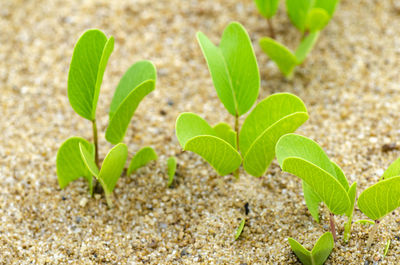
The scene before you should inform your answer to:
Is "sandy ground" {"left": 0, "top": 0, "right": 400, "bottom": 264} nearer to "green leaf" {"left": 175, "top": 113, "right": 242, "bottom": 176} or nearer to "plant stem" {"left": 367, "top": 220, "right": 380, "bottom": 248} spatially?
"plant stem" {"left": 367, "top": 220, "right": 380, "bottom": 248}

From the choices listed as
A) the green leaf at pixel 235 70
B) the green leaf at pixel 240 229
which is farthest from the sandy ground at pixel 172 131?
the green leaf at pixel 235 70

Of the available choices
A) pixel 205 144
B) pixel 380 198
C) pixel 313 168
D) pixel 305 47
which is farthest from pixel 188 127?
pixel 305 47

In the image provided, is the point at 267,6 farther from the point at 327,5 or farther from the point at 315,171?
the point at 315,171

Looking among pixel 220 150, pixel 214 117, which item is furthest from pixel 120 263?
pixel 214 117

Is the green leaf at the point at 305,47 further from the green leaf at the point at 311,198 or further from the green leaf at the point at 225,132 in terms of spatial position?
the green leaf at the point at 311,198

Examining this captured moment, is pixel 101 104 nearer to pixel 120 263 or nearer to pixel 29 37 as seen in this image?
pixel 29 37
